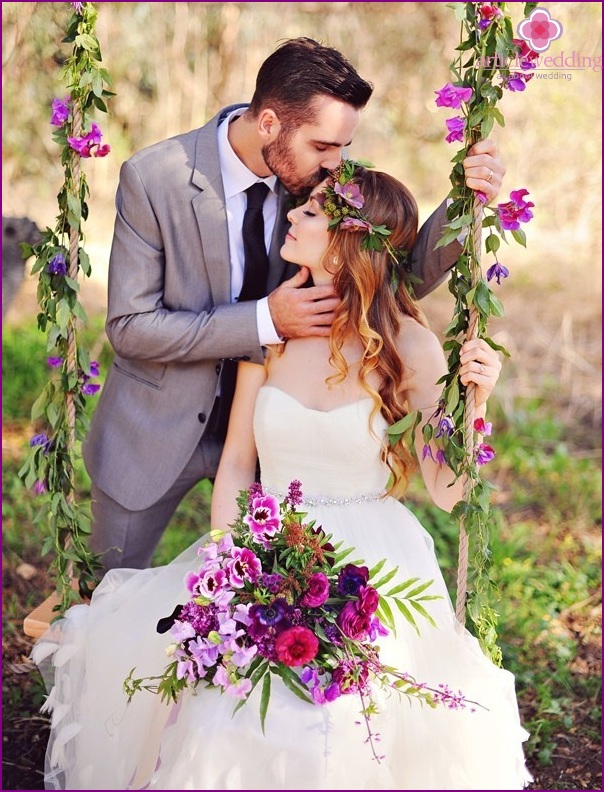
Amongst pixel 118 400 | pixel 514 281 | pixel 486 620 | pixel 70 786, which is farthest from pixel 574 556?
pixel 514 281

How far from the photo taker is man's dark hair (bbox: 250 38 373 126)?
3025mm

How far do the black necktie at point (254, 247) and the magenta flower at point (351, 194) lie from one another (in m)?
0.47

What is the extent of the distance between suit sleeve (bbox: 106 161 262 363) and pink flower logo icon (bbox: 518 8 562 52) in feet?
3.82

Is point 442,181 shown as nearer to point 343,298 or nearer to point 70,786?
point 343,298

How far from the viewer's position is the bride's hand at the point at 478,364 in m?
2.48

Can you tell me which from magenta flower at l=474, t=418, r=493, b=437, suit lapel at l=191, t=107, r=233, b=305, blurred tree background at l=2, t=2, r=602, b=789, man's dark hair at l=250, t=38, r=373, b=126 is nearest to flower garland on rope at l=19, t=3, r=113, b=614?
blurred tree background at l=2, t=2, r=602, b=789

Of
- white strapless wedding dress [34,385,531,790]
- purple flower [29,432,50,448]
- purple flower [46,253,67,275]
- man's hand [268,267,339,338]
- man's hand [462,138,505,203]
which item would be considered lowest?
white strapless wedding dress [34,385,531,790]

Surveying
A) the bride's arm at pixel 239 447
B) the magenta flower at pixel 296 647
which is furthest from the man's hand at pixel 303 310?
the magenta flower at pixel 296 647

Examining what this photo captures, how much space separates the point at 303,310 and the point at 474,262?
620 mm

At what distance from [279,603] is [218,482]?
84cm

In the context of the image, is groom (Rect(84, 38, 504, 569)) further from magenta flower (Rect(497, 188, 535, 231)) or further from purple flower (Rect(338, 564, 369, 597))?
purple flower (Rect(338, 564, 369, 597))

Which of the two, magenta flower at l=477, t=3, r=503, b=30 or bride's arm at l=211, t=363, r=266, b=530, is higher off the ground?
magenta flower at l=477, t=3, r=503, b=30

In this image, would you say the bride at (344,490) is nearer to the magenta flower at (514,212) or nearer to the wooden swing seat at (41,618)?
the wooden swing seat at (41,618)

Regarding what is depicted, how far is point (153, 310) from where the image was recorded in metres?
3.07
